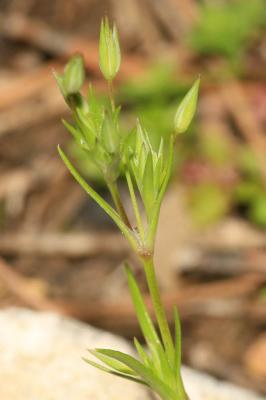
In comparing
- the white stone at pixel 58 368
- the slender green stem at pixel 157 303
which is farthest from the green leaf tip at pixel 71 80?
the white stone at pixel 58 368

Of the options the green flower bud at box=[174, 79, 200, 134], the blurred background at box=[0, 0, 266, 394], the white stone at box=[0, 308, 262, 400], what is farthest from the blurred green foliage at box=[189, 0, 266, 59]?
the green flower bud at box=[174, 79, 200, 134]

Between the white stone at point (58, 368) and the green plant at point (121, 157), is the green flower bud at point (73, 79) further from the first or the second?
the white stone at point (58, 368)

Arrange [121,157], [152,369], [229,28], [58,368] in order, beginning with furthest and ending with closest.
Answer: [229,28] → [58,368] → [152,369] → [121,157]

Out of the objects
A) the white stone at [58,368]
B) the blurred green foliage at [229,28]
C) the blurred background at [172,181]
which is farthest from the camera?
the blurred green foliage at [229,28]

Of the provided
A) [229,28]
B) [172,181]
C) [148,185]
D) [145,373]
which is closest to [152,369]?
[145,373]

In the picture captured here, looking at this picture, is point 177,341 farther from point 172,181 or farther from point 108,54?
point 172,181

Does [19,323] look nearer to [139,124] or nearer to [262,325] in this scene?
[139,124]
